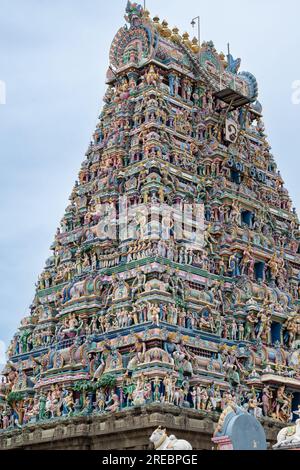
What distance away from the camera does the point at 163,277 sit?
45.1 m

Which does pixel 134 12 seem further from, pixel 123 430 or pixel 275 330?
pixel 123 430

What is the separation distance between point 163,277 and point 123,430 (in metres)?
8.64

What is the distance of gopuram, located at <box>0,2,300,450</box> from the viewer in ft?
141

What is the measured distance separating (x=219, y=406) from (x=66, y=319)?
10472mm

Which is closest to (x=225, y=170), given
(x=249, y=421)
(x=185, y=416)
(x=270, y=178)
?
(x=270, y=178)

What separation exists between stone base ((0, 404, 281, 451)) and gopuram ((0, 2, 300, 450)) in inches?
3.2

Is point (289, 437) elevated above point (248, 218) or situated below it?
below

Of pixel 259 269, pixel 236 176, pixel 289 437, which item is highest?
pixel 236 176

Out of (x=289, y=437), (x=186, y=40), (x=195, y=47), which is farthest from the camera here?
(x=195, y=47)

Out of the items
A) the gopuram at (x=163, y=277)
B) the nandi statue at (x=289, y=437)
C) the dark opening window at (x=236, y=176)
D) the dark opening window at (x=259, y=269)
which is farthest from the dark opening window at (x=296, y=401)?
the nandi statue at (x=289, y=437)

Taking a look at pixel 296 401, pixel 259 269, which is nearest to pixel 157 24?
pixel 259 269

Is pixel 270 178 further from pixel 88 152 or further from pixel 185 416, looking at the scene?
pixel 185 416

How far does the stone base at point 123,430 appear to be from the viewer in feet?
132

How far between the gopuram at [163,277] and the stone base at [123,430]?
8 cm
